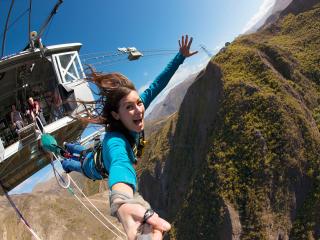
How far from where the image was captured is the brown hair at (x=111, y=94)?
423 centimetres

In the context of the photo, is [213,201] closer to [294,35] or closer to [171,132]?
[171,132]

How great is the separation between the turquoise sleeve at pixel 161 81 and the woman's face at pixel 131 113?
1192 millimetres

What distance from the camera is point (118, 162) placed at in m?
3.26

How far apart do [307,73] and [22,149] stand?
76.9 meters

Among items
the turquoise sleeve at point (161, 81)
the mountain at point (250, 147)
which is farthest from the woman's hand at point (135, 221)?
the mountain at point (250, 147)

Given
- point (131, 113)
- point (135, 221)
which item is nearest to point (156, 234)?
point (135, 221)

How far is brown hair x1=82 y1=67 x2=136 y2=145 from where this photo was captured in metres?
4.23

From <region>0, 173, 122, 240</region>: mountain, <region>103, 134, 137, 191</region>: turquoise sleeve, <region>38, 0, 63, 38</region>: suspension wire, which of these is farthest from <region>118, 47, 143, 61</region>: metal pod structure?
<region>0, 173, 122, 240</region>: mountain

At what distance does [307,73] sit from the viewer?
81.2m

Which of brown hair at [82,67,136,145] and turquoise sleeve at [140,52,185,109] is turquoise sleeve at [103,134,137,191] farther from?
turquoise sleeve at [140,52,185,109]

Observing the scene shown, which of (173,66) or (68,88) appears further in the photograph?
(68,88)

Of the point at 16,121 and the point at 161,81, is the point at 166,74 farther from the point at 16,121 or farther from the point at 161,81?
the point at 16,121

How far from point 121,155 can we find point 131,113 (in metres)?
0.88

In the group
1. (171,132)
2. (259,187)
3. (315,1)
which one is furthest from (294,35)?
(259,187)
